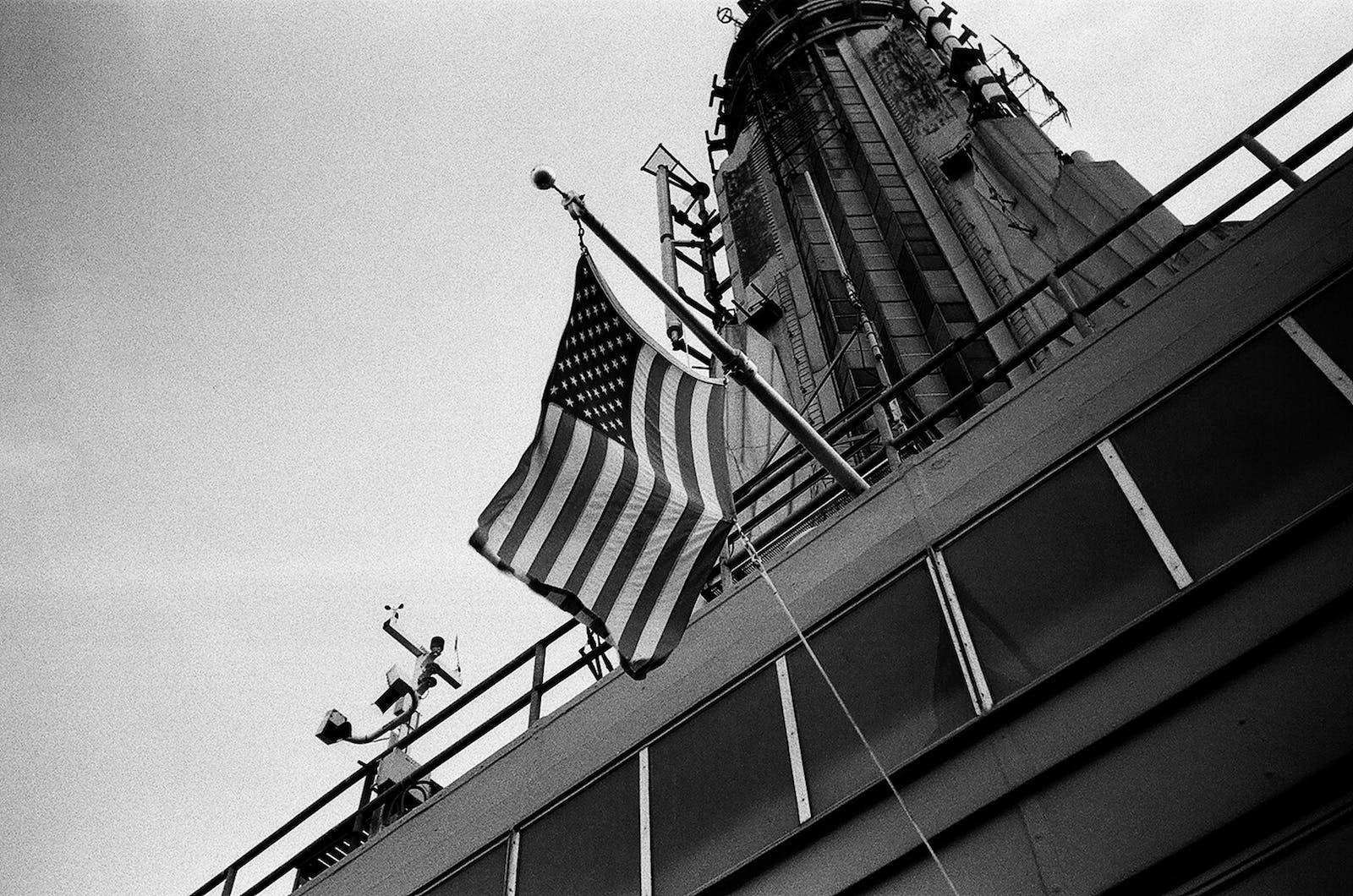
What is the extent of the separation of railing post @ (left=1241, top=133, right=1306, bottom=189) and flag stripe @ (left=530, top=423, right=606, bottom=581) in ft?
16.2

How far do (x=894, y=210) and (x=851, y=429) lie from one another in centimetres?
1526

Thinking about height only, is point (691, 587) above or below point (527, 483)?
below

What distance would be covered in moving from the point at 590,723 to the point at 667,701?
90 centimetres

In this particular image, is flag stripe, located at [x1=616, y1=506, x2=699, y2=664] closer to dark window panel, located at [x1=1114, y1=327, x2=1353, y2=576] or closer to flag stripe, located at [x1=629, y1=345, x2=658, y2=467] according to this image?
flag stripe, located at [x1=629, y1=345, x2=658, y2=467]

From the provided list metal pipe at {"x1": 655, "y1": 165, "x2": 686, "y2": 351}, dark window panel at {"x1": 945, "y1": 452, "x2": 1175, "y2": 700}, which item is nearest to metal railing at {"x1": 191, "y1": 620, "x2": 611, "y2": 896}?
dark window panel at {"x1": 945, "y1": 452, "x2": 1175, "y2": 700}

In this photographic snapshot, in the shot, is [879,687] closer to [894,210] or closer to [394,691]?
[394,691]

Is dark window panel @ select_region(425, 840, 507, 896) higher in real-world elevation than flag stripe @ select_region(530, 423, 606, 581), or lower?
lower

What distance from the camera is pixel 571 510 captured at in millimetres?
7160

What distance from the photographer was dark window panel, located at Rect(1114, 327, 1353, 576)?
5.53m

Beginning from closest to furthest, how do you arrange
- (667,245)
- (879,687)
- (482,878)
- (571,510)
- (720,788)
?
(879,687)
(720,788)
(571,510)
(482,878)
(667,245)

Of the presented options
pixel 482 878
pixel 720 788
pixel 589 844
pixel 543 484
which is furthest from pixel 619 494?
pixel 482 878

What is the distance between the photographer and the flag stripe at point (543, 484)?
7168 millimetres

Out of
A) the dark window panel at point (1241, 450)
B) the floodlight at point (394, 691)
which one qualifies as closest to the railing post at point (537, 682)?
the floodlight at point (394, 691)

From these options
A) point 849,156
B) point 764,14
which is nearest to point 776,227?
point 849,156
